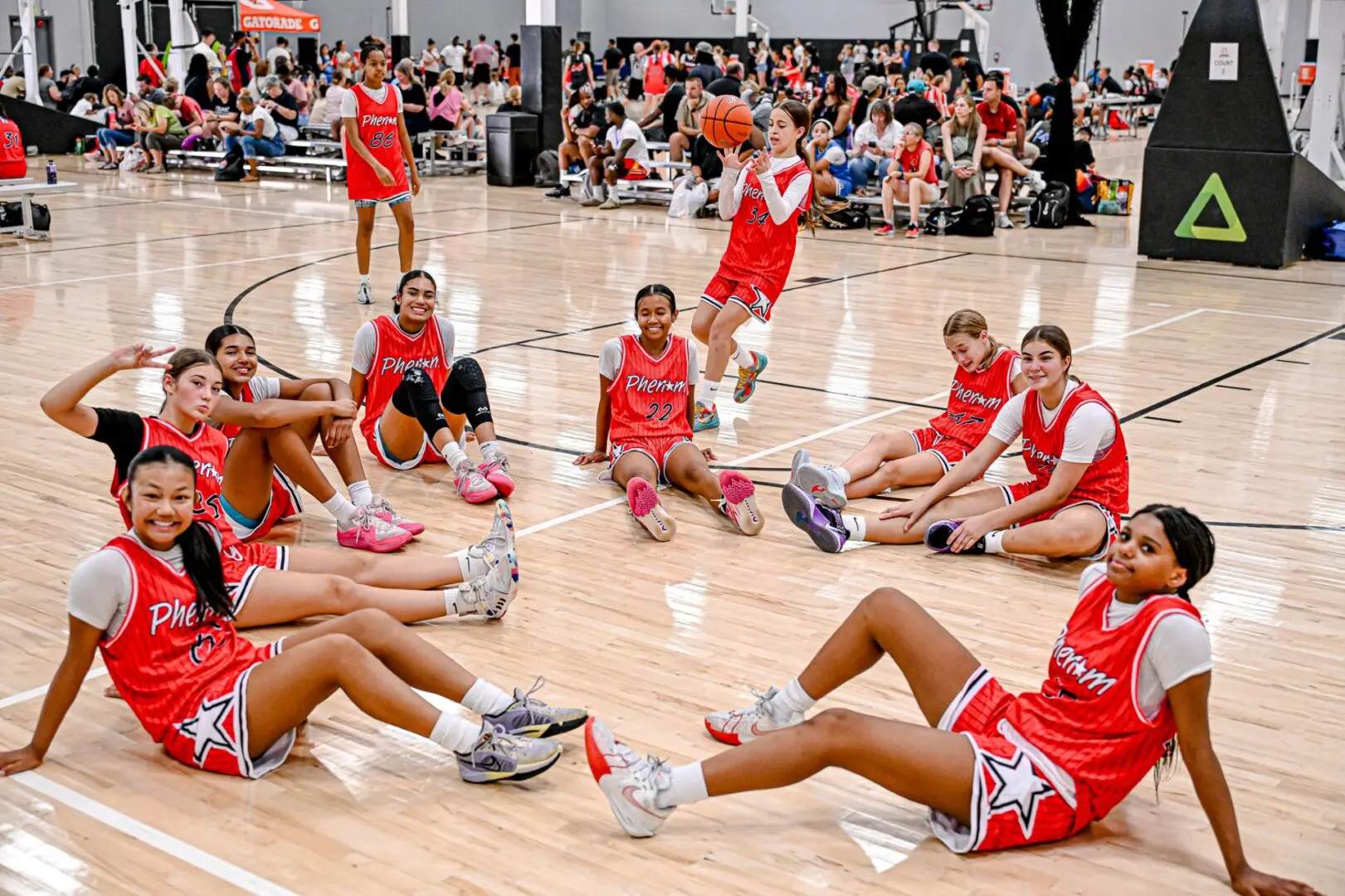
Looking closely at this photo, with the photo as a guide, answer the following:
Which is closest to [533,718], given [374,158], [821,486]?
[821,486]

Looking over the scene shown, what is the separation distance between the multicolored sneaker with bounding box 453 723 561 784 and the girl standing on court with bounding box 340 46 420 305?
695 cm

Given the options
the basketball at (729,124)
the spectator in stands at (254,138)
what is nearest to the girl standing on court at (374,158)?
the basketball at (729,124)

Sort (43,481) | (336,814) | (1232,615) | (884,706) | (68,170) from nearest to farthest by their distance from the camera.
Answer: (336,814), (884,706), (1232,615), (43,481), (68,170)

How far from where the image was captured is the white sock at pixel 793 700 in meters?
3.39

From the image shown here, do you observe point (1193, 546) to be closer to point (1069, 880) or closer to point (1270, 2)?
point (1069, 880)

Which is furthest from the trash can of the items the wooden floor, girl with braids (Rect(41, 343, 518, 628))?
girl with braids (Rect(41, 343, 518, 628))

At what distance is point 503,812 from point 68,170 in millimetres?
18783

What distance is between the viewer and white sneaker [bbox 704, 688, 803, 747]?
3.45 metres

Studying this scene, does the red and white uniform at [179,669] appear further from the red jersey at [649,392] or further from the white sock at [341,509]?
the red jersey at [649,392]

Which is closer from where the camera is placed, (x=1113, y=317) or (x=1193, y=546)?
(x=1193, y=546)

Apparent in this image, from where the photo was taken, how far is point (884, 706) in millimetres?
3836

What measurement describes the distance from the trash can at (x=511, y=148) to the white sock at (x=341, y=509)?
13.3 meters

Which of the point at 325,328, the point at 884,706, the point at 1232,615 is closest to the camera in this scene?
the point at 884,706

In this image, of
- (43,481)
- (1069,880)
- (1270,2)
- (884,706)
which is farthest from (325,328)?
(1270,2)
